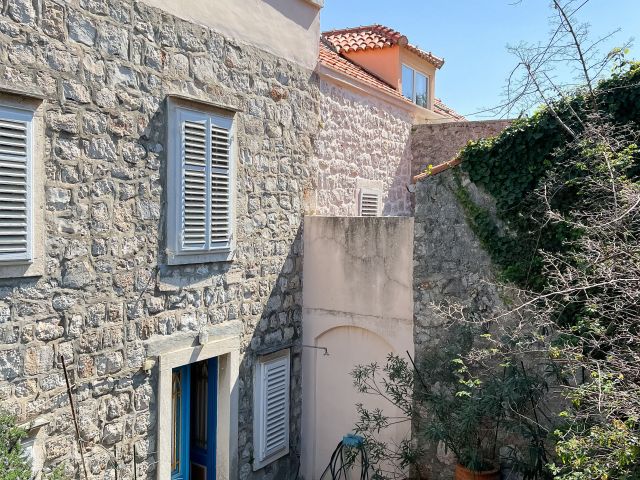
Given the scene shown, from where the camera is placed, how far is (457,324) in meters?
7.49

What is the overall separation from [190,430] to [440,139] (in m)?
7.74

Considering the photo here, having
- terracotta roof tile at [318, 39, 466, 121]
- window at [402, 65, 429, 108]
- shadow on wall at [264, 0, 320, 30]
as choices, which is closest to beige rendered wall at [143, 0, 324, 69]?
shadow on wall at [264, 0, 320, 30]

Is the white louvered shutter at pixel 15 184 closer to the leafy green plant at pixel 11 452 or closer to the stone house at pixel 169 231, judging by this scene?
the stone house at pixel 169 231

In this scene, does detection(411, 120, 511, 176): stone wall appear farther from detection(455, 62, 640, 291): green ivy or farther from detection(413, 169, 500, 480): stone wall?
detection(455, 62, 640, 291): green ivy

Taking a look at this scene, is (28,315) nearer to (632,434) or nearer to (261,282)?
(261,282)

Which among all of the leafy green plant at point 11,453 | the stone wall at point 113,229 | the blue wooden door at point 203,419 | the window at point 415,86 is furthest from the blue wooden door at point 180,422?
the window at point 415,86

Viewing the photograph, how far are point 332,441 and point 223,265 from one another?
3.12m

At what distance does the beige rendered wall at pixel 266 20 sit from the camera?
6770 mm

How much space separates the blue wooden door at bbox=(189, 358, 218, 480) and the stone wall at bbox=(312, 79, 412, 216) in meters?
2.96

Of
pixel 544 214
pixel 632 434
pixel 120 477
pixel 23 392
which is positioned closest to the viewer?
pixel 632 434

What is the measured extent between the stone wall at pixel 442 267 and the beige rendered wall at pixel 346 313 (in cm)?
18

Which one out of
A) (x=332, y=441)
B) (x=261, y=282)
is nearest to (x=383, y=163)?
(x=261, y=282)

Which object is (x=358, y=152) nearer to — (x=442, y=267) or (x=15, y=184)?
(x=442, y=267)

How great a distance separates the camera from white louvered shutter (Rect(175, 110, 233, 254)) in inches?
259
